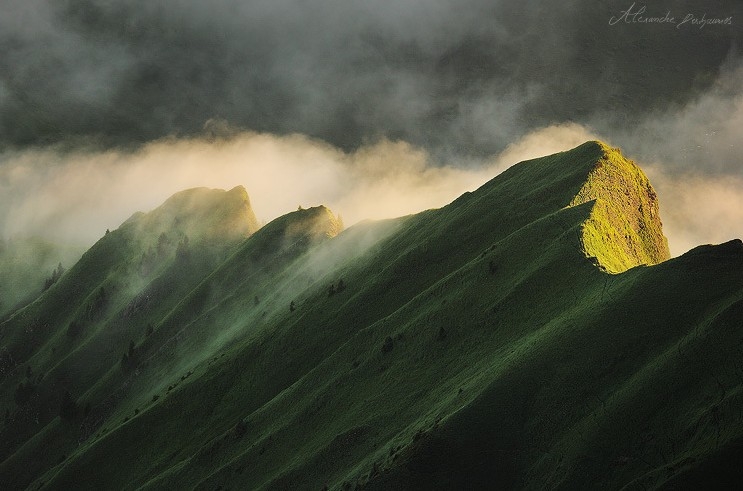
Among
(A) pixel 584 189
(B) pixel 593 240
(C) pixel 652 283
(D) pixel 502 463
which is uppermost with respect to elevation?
(A) pixel 584 189

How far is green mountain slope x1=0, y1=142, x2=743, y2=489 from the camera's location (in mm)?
80375

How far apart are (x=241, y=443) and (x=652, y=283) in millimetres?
83435

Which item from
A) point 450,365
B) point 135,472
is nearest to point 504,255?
point 450,365

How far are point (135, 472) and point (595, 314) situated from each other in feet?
378

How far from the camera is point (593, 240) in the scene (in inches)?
5000

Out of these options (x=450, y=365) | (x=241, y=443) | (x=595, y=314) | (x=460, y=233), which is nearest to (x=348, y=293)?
(x=460, y=233)

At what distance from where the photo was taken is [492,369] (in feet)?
337

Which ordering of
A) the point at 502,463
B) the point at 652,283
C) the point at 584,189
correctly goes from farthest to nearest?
the point at 584,189
the point at 652,283
the point at 502,463

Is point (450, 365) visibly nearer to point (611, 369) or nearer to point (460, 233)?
point (611, 369)

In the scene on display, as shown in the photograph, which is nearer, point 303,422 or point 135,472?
point 303,422

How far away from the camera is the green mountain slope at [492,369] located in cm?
8038

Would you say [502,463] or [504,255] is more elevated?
[504,255]

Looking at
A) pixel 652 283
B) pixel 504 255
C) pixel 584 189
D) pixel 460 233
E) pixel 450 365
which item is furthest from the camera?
pixel 460 233

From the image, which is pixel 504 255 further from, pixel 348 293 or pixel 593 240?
pixel 348 293
